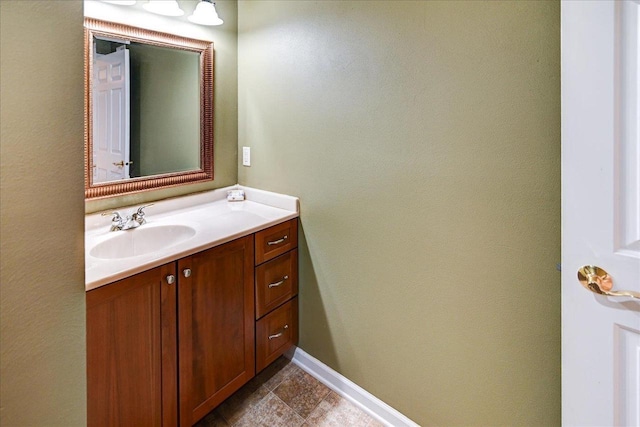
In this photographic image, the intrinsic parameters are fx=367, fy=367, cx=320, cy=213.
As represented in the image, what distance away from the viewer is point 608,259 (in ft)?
3.06

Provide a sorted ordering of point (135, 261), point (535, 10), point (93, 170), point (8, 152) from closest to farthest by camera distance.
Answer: point (8, 152) < point (535, 10) < point (135, 261) < point (93, 170)

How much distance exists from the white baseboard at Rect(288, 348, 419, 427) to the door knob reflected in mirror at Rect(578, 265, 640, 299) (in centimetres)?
104

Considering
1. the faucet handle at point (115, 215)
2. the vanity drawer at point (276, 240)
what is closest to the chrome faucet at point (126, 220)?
the faucet handle at point (115, 215)

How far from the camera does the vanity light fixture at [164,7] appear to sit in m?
1.76

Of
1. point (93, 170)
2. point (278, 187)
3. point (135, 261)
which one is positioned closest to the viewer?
point (135, 261)

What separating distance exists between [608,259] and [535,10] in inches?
30.5

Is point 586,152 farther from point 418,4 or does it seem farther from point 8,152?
point 8,152

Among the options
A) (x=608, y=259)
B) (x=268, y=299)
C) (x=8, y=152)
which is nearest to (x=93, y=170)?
(x=268, y=299)

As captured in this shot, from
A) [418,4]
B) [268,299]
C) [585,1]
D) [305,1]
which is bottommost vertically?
[268,299]

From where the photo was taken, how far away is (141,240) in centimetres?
171

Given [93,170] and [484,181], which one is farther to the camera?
[93,170]

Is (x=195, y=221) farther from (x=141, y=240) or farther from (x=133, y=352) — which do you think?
(x=133, y=352)

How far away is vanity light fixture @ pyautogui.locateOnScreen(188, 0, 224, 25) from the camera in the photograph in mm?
1875

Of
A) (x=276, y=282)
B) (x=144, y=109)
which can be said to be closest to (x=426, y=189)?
(x=276, y=282)
